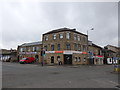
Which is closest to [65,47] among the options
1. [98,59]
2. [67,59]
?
[67,59]

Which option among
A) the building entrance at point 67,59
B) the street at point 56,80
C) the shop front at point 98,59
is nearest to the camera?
the street at point 56,80

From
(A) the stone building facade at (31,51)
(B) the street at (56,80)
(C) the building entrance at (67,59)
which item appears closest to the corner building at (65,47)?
(C) the building entrance at (67,59)

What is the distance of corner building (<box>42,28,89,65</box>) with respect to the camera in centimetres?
3369

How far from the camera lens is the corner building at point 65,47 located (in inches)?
1326

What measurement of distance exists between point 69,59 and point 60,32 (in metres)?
8.47

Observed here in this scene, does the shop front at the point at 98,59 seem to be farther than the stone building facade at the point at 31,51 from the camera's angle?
Yes

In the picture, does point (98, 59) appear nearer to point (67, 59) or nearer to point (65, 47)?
point (67, 59)

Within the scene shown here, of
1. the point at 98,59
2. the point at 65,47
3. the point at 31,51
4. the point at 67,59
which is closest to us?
the point at 65,47

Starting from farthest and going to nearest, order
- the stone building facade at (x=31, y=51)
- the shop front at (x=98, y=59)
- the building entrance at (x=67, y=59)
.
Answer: the shop front at (x=98, y=59) < the stone building facade at (x=31, y=51) < the building entrance at (x=67, y=59)

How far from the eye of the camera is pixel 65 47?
33.6 m

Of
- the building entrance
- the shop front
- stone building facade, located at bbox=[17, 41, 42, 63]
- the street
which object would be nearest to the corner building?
the building entrance

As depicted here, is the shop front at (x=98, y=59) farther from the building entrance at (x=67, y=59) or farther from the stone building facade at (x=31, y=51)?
the stone building facade at (x=31, y=51)

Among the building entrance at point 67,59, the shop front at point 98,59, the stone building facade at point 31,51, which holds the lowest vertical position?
the shop front at point 98,59

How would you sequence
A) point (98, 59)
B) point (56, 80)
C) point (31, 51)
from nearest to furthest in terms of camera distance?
point (56, 80) < point (31, 51) < point (98, 59)
